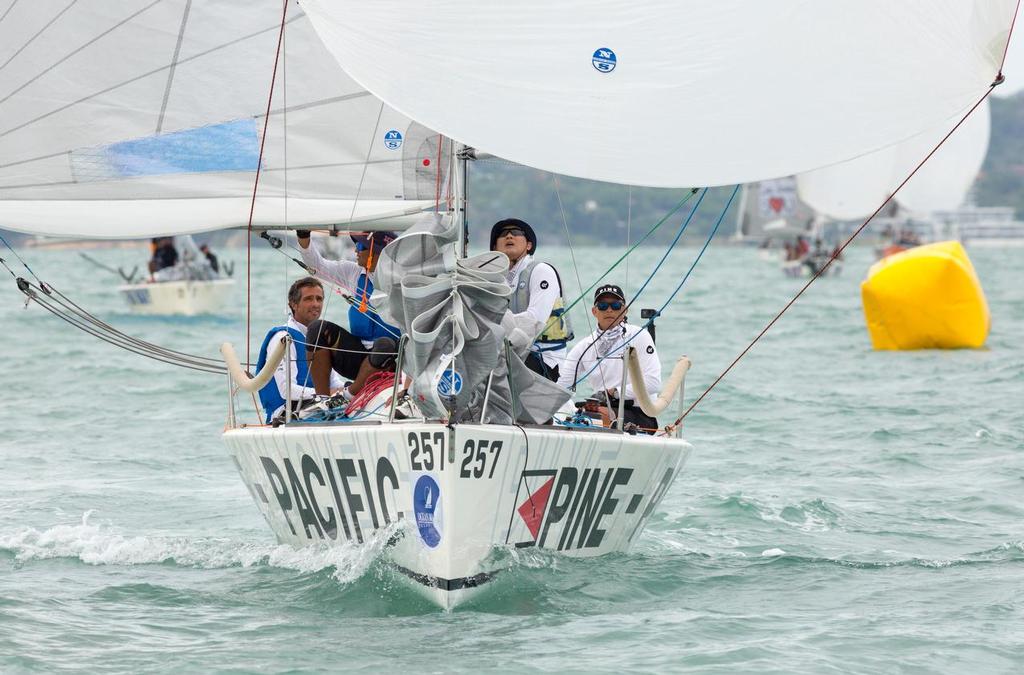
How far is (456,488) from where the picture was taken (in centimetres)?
611

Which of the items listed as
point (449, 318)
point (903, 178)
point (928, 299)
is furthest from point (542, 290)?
point (903, 178)

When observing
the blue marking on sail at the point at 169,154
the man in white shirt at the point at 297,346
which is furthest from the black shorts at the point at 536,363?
the blue marking on sail at the point at 169,154

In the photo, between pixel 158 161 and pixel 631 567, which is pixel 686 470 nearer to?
pixel 631 567

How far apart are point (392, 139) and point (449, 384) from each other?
2363 mm

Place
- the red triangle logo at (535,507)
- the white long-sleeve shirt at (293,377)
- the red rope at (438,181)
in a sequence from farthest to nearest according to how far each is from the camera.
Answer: the red rope at (438,181), the white long-sleeve shirt at (293,377), the red triangle logo at (535,507)

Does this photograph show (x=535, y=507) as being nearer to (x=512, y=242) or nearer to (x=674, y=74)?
(x=512, y=242)

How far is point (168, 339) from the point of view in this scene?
25547 mm

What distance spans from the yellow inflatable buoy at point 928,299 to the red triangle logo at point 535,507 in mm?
14087

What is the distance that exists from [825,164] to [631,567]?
2.29m

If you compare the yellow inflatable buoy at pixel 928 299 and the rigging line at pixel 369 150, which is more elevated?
the rigging line at pixel 369 150

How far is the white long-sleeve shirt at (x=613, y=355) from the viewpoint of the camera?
770cm

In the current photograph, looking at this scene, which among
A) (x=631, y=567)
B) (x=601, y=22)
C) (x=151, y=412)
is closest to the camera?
(x=601, y=22)

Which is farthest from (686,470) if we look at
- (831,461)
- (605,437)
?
(605,437)

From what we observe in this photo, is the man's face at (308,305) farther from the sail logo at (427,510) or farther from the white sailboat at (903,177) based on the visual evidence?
the white sailboat at (903,177)
